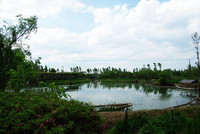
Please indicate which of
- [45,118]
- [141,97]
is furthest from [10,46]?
[141,97]

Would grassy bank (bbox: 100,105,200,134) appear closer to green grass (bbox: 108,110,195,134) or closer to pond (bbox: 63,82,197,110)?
green grass (bbox: 108,110,195,134)

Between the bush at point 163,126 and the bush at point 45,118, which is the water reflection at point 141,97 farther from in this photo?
the bush at point 163,126

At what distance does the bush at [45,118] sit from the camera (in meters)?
1.73

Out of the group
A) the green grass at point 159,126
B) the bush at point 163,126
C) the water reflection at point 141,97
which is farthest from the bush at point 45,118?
the water reflection at point 141,97

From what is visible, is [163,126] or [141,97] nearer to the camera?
[163,126]

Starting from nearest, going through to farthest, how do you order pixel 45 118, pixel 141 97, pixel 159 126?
pixel 45 118
pixel 159 126
pixel 141 97

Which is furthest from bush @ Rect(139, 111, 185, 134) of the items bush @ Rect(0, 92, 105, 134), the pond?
the pond

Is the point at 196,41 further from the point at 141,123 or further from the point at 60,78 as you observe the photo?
the point at 60,78

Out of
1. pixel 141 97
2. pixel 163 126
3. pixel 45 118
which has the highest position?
pixel 45 118

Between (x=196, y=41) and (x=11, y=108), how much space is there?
20287 millimetres

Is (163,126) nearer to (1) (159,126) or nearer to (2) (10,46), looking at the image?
(1) (159,126)

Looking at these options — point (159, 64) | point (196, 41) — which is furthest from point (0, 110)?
point (159, 64)

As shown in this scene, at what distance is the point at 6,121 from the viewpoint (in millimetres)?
1732

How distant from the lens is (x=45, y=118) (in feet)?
6.26
